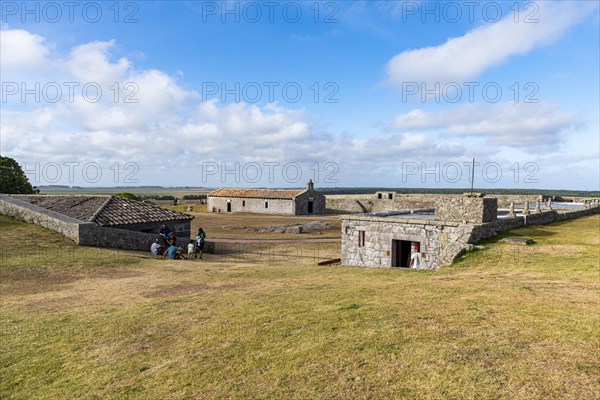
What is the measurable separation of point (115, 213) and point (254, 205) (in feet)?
115

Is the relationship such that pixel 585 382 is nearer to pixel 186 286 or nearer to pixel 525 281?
pixel 525 281

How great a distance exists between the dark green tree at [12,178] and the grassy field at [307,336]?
29.8 metres

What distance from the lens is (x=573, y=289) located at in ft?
31.3

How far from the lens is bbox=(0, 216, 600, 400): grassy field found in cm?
530

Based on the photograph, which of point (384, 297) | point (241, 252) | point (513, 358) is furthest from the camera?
point (241, 252)

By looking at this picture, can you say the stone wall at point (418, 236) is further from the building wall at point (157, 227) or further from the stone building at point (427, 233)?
the building wall at point (157, 227)

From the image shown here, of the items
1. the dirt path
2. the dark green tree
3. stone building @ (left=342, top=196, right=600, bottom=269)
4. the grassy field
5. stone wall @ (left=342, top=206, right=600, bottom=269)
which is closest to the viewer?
the grassy field

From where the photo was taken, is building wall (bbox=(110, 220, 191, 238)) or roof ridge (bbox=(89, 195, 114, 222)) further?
building wall (bbox=(110, 220, 191, 238))

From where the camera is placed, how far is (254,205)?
189 ft

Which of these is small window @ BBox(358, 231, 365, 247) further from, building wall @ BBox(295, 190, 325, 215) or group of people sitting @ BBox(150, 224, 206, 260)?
building wall @ BBox(295, 190, 325, 215)

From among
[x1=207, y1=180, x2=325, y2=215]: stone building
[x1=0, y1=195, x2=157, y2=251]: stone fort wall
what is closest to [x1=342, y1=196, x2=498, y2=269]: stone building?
[x1=0, y1=195, x2=157, y2=251]: stone fort wall

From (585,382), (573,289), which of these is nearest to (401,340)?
(585,382)

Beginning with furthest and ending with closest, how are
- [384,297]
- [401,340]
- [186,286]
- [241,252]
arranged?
1. [241,252]
2. [186,286]
3. [384,297]
4. [401,340]

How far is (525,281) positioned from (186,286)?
9.64 meters
